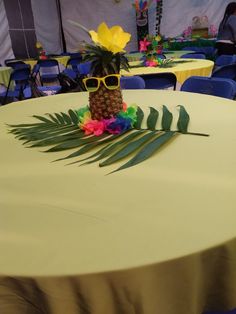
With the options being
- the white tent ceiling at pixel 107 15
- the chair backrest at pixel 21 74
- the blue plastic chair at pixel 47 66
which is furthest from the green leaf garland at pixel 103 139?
the white tent ceiling at pixel 107 15

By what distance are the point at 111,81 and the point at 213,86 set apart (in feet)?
3.76

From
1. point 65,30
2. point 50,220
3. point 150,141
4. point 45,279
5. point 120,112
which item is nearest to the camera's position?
point 45,279

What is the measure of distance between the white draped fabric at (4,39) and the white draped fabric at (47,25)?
3.14 feet

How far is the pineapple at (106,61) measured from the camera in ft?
3.71

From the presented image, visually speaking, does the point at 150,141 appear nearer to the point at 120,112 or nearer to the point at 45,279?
the point at 120,112

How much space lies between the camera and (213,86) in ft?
6.73

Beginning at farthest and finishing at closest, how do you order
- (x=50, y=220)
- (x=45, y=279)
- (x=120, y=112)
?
(x=120, y=112) → (x=50, y=220) → (x=45, y=279)

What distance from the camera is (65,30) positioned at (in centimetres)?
865

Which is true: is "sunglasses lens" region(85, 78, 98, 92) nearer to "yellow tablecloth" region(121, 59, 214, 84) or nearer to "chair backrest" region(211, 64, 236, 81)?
"yellow tablecloth" region(121, 59, 214, 84)

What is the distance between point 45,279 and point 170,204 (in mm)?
334

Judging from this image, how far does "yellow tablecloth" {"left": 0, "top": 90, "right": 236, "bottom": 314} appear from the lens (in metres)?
0.57

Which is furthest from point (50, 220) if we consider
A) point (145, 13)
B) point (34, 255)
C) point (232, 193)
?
point (145, 13)

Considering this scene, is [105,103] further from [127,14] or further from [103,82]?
[127,14]

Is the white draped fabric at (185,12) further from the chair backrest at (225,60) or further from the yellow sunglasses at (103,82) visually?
the yellow sunglasses at (103,82)
